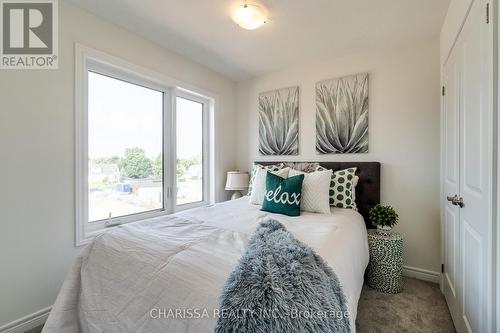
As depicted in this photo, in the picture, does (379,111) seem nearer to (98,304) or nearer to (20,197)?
(98,304)

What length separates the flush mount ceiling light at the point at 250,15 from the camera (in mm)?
1765

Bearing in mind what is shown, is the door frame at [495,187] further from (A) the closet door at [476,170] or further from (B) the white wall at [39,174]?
(B) the white wall at [39,174]

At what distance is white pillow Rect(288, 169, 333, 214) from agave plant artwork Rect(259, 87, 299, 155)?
86cm

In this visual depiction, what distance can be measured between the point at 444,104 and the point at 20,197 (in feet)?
11.3

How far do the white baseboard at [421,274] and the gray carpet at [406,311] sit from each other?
8 centimetres

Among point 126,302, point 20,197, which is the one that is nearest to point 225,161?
point 20,197

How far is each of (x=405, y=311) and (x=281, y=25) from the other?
2.61 metres

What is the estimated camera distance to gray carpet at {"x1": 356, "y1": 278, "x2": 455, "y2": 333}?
1.60 meters

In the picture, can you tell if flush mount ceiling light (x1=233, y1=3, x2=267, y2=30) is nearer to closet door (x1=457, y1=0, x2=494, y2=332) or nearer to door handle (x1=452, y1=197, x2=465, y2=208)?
closet door (x1=457, y1=0, x2=494, y2=332)

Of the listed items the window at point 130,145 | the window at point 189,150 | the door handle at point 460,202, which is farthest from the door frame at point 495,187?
the window at point 189,150

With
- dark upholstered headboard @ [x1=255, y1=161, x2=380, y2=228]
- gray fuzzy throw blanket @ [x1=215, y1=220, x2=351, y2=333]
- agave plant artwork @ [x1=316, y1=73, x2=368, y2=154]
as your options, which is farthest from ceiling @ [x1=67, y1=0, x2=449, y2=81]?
gray fuzzy throw blanket @ [x1=215, y1=220, x2=351, y2=333]

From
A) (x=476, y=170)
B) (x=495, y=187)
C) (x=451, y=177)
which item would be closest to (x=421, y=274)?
(x=451, y=177)

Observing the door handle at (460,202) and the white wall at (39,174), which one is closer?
the door handle at (460,202)

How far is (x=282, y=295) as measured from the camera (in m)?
0.79
